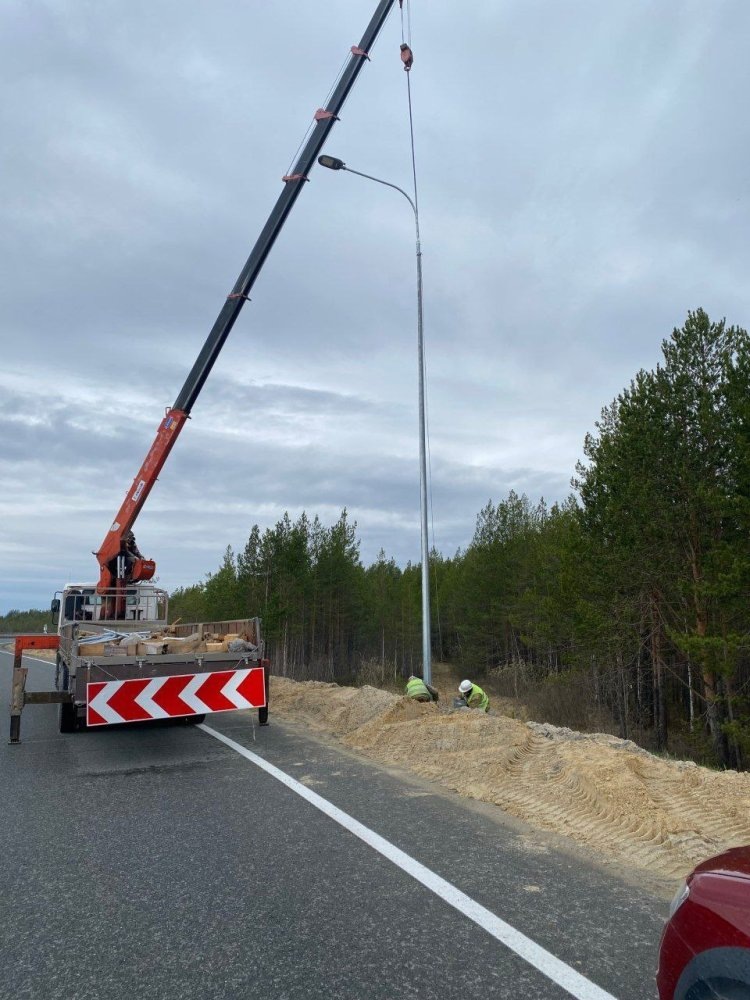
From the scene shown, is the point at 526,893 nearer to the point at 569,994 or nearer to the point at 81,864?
the point at 569,994

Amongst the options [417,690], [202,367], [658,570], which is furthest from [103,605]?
[658,570]

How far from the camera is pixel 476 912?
4062mm

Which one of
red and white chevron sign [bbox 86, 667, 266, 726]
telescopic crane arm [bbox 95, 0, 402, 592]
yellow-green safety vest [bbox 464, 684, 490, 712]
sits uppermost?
telescopic crane arm [bbox 95, 0, 402, 592]

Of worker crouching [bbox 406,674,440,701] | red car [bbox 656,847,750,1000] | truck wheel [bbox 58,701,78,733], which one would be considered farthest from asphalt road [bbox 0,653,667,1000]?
worker crouching [bbox 406,674,440,701]

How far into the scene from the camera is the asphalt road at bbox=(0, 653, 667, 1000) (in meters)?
3.38

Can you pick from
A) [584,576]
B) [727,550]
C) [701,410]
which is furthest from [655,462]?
[584,576]

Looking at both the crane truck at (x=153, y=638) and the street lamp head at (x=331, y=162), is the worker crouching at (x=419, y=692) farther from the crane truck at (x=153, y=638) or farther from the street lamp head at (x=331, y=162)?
the street lamp head at (x=331, y=162)

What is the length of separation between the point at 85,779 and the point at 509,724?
5.42 meters

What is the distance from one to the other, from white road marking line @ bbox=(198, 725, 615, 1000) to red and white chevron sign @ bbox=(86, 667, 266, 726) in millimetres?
3171

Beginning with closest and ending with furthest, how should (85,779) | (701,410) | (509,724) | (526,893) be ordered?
(526,893)
(85,779)
(509,724)
(701,410)

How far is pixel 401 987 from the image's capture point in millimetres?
3275

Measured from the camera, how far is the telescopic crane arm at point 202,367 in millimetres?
16188

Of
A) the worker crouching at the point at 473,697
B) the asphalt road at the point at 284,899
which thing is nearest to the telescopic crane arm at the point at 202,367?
the worker crouching at the point at 473,697

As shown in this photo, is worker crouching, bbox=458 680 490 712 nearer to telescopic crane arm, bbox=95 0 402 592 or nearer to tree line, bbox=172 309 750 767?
telescopic crane arm, bbox=95 0 402 592
